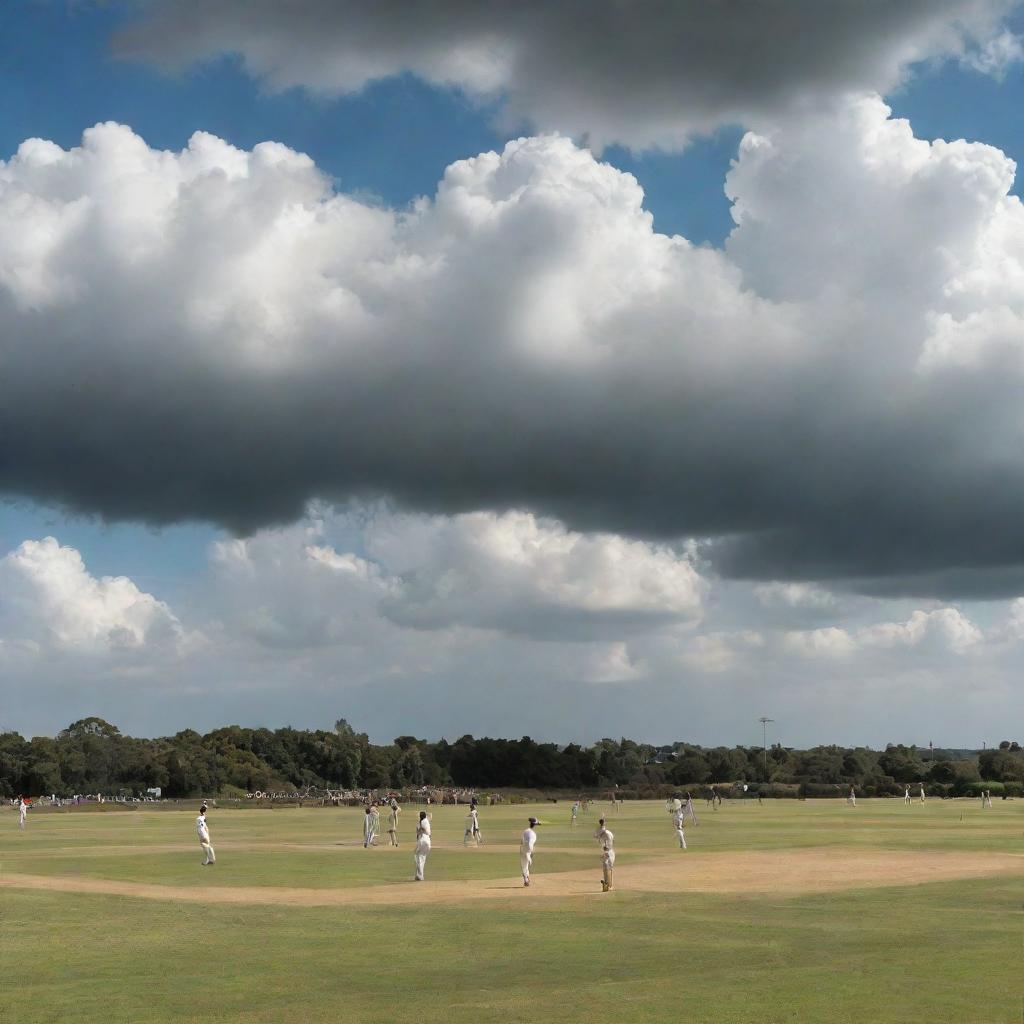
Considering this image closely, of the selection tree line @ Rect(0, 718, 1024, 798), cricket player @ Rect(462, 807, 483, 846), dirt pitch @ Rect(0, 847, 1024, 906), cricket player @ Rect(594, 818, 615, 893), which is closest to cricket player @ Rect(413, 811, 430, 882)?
dirt pitch @ Rect(0, 847, 1024, 906)

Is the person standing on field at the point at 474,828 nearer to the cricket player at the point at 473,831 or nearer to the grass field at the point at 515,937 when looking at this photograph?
the cricket player at the point at 473,831

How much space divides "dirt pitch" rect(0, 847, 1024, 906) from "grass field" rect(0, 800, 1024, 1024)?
→ 0.14m

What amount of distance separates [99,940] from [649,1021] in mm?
12853

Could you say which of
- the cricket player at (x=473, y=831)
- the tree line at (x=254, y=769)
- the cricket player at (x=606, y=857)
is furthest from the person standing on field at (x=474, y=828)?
the tree line at (x=254, y=769)

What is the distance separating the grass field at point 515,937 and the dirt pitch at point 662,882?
0.14 meters

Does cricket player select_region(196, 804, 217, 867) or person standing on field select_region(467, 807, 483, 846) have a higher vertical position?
cricket player select_region(196, 804, 217, 867)

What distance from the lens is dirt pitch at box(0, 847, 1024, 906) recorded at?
31.8 m

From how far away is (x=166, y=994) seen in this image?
18.0 m

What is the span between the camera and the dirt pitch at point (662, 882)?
3178cm

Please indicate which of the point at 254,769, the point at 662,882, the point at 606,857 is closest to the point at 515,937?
the point at 606,857

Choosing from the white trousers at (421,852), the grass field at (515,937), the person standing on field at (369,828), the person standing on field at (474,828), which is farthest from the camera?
the person standing on field at (474,828)

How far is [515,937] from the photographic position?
23609 millimetres

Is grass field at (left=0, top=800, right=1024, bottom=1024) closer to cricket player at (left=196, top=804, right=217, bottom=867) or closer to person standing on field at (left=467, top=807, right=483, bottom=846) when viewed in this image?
cricket player at (left=196, top=804, right=217, bottom=867)

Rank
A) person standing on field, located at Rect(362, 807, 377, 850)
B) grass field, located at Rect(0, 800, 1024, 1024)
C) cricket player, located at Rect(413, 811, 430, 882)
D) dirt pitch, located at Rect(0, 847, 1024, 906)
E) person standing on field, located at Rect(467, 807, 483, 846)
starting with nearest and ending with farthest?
grass field, located at Rect(0, 800, 1024, 1024) → dirt pitch, located at Rect(0, 847, 1024, 906) → cricket player, located at Rect(413, 811, 430, 882) → person standing on field, located at Rect(362, 807, 377, 850) → person standing on field, located at Rect(467, 807, 483, 846)
